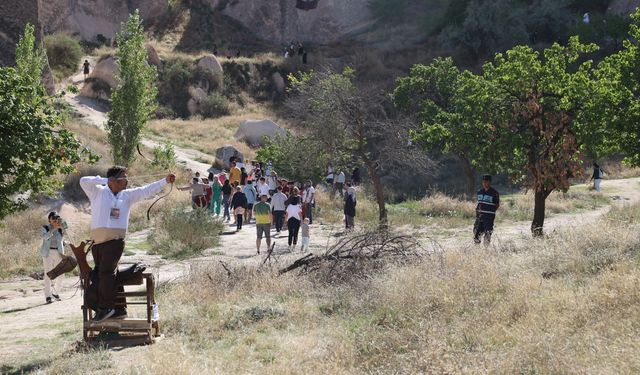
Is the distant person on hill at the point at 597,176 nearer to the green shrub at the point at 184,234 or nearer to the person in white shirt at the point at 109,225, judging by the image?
the green shrub at the point at 184,234

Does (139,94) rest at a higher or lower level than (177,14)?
lower

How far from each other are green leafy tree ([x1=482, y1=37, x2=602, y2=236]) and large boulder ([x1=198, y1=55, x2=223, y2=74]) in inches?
1370

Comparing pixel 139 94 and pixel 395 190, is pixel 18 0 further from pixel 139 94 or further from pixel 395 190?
pixel 395 190

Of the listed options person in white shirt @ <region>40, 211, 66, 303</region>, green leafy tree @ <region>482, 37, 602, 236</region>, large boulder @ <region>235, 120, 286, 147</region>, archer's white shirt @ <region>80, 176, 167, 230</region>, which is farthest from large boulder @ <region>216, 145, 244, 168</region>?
archer's white shirt @ <region>80, 176, 167, 230</region>

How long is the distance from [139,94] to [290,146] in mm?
6760

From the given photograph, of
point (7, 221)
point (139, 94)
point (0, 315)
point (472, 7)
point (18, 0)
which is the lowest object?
point (0, 315)

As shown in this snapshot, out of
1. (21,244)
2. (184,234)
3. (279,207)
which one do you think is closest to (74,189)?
(21,244)

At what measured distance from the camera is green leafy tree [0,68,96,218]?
331 inches

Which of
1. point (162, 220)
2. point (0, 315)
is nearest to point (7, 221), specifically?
point (162, 220)

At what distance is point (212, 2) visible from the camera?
6097 cm

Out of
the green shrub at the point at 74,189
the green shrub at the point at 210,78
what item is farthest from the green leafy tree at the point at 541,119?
the green shrub at the point at 210,78

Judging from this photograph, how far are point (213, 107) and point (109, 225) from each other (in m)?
40.7

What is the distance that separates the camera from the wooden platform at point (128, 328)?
801 cm

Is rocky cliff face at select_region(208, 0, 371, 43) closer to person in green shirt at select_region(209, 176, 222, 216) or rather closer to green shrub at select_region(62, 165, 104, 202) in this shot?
green shrub at select_region(62, 165, 104, 202)
